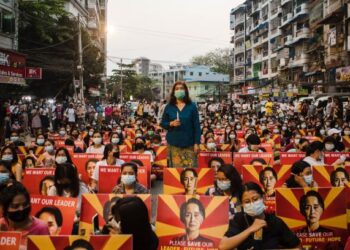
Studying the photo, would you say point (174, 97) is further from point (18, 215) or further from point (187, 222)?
point (18, 215)

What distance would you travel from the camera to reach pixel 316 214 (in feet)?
17.0

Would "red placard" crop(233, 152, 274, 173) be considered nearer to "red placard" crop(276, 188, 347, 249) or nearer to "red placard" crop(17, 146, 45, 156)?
"red placard" crop(276, 188, 347, 249)

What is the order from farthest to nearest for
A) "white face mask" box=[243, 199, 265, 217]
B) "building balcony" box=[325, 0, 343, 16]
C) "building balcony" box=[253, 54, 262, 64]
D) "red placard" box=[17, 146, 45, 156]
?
"building balcony" box=[253, 54, 262, 64] < "building balcony" box=[325, 0, 343, 16] < "red placard" box=[17, 146, 45, 156] < "white face mask" box=[243, 199, 265, 217]

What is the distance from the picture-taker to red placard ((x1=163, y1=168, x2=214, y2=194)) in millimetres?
6930

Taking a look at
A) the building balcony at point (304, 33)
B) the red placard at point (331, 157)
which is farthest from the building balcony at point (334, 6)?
the red placard at point (331, 157)

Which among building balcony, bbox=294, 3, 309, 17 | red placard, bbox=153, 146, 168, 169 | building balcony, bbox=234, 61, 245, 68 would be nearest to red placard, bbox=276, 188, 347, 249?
red placard, bbox=153, 146, 168, 169

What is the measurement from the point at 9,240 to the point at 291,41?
170 ft

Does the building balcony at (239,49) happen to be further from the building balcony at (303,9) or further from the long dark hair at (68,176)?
the long dark hair at (68,176)

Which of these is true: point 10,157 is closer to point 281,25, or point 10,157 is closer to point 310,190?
point 310,190

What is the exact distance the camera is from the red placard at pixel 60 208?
504cm

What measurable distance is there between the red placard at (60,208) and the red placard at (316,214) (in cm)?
236

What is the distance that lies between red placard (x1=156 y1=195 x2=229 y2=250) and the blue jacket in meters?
2.17

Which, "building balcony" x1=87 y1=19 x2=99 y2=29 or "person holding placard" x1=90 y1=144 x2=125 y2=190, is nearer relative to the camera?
"person holding placard" x1=90 y1=144 x2=125 y2=190

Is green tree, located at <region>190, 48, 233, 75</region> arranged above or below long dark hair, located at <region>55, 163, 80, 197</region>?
above
